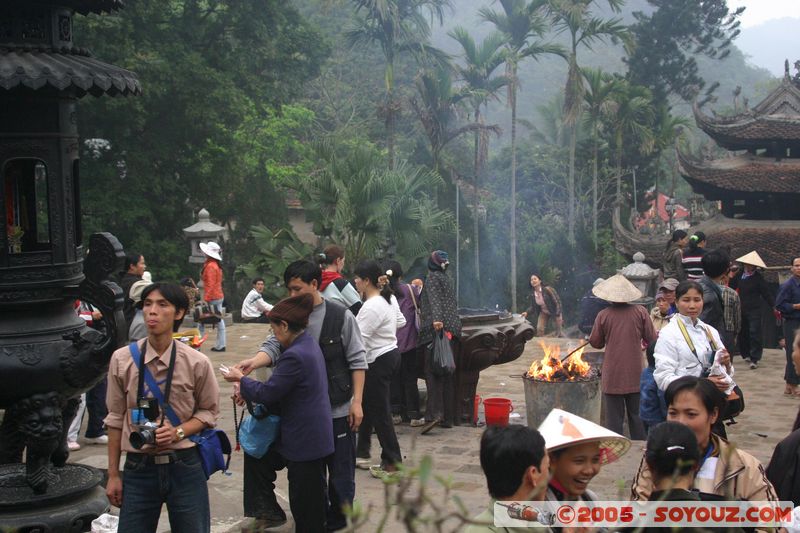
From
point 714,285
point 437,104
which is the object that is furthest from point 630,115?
point 714,285

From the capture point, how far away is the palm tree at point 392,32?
30.4 metres

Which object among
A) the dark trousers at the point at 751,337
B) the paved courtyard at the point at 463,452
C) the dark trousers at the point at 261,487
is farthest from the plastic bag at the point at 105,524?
the dark trousers at the point at 751,337

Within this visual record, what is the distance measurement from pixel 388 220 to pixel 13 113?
16.2 m

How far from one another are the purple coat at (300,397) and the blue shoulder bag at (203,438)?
0.39m

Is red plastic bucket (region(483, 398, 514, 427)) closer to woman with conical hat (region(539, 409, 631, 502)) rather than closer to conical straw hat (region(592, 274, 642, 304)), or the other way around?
conical straw hat (region(592, 274, 642, 304))

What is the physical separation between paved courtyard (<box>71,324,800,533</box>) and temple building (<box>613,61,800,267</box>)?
9.67 meters

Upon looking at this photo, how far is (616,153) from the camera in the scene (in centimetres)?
3722

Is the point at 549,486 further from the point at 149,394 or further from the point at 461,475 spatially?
the point at 461,475

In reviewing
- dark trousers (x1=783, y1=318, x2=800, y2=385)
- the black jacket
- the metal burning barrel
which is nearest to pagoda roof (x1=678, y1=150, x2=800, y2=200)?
dark trousers (x1=783, y1=318, x2=800, y2=385)

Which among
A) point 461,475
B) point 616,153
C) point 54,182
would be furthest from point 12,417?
point 616,153

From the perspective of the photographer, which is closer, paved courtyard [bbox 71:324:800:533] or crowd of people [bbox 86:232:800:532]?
crowd of people [bbox 86:232:800:532]

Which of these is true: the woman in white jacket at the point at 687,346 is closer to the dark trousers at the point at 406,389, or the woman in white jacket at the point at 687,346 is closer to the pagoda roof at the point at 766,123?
the dark trousers at the point at 406,389

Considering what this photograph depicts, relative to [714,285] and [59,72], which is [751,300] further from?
[59,72]

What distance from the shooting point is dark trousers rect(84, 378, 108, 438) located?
805 cm
